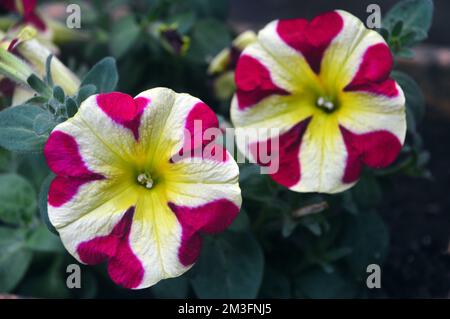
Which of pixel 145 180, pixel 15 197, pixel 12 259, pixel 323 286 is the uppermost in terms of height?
pixel 145 180

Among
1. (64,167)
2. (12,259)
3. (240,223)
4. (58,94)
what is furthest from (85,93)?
(12,259)

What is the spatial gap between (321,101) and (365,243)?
0.42 metres

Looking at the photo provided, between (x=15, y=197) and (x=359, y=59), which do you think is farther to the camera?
(x=15, y=197)

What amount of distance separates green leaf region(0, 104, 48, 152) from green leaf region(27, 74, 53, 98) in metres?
0.03

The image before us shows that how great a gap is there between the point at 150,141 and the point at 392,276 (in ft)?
2.47

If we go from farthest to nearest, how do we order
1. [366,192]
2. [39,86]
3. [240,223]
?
[366,192], [240,223], [39,86]

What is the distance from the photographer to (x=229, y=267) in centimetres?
133

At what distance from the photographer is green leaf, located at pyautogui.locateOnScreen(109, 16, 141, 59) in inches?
65.2

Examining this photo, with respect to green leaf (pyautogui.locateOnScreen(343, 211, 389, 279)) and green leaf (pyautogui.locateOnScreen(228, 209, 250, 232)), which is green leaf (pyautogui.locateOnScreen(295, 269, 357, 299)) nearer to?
green leaf (pyautogui.locateOnScreen(343, 211, 389, 279))

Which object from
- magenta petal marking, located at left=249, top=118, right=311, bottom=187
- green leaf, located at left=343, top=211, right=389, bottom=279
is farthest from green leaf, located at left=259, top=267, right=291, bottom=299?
magenta petal marking, located at left=249, top=118, right=311, bottom=187

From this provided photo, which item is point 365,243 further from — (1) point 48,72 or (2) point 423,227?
(1) point 48,72

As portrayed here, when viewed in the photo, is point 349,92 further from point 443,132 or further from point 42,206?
point 443,132

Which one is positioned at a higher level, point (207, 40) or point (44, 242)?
point (207, 40)
